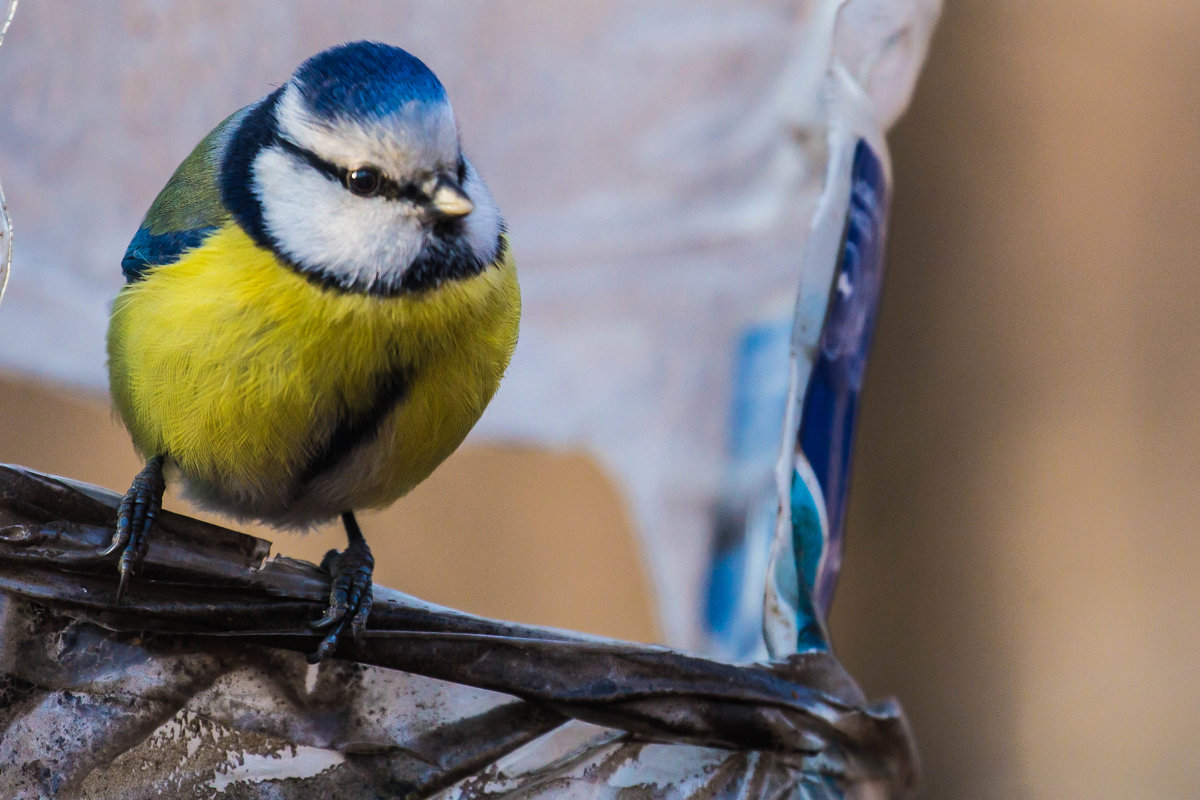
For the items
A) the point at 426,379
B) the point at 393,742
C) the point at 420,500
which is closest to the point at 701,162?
the point at 420,500

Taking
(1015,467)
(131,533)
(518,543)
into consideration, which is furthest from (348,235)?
(1015,467)

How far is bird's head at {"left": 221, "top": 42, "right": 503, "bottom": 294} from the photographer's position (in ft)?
1.56

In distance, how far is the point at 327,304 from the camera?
0.48 metres

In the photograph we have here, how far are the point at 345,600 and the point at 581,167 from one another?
771 mm

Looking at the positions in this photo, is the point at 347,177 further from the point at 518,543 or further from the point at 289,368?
the point at 518,543

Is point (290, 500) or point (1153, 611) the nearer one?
point (290, 500)

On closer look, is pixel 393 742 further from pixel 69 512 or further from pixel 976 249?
pixel 976 249

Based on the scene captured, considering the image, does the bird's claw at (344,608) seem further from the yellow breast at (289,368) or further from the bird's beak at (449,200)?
the bird's beak at (449,200)

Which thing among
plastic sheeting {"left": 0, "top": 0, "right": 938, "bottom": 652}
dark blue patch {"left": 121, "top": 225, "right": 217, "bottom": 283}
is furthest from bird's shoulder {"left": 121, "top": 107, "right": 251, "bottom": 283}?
plastic sheeting {"left": 0, "top": 0, "right": 938, "bottom": 652}

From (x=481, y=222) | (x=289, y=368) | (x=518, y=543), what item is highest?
(x=481, y=222)

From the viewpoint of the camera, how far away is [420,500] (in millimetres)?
1238

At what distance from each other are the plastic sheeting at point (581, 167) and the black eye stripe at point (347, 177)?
1.37 feet

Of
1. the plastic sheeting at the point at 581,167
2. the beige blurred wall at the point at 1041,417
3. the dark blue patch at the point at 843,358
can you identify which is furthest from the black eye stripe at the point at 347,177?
the beige blurred wall at the point at 1041,417

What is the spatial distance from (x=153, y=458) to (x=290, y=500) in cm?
8
